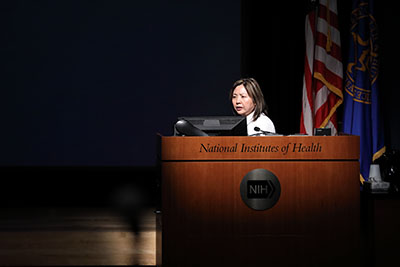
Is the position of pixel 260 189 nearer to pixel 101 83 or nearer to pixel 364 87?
pixel 364 87

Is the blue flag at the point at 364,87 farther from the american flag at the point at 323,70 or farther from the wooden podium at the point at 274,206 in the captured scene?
the wooden podium at the point at 274,206

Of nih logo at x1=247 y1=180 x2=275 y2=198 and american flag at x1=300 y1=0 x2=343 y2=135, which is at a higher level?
american flag at x1=300 y1=0 x2=343 y2=135

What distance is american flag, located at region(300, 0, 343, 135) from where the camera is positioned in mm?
3986

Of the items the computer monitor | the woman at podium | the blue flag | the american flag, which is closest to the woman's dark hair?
the woman at podium

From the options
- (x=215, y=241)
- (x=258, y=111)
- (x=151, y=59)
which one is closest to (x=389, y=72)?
(x=258, y=111)

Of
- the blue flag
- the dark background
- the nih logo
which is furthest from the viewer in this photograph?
the dark background

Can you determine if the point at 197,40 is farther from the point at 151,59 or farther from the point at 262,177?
the point at 262,177

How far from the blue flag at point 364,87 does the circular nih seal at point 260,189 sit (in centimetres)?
222

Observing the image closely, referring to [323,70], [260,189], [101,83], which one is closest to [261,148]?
[260,189]

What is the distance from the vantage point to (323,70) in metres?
3.99

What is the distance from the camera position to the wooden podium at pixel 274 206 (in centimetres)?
198

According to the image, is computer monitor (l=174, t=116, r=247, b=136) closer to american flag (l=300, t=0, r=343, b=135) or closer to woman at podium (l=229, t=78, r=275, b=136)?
woman at podium (l=229, t=78, r=275, b=136)

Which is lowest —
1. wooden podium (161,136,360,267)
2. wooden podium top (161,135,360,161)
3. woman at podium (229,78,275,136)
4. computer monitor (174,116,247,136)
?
wooden podium (161,136,360,267)

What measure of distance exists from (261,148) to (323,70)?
2.28 metres
